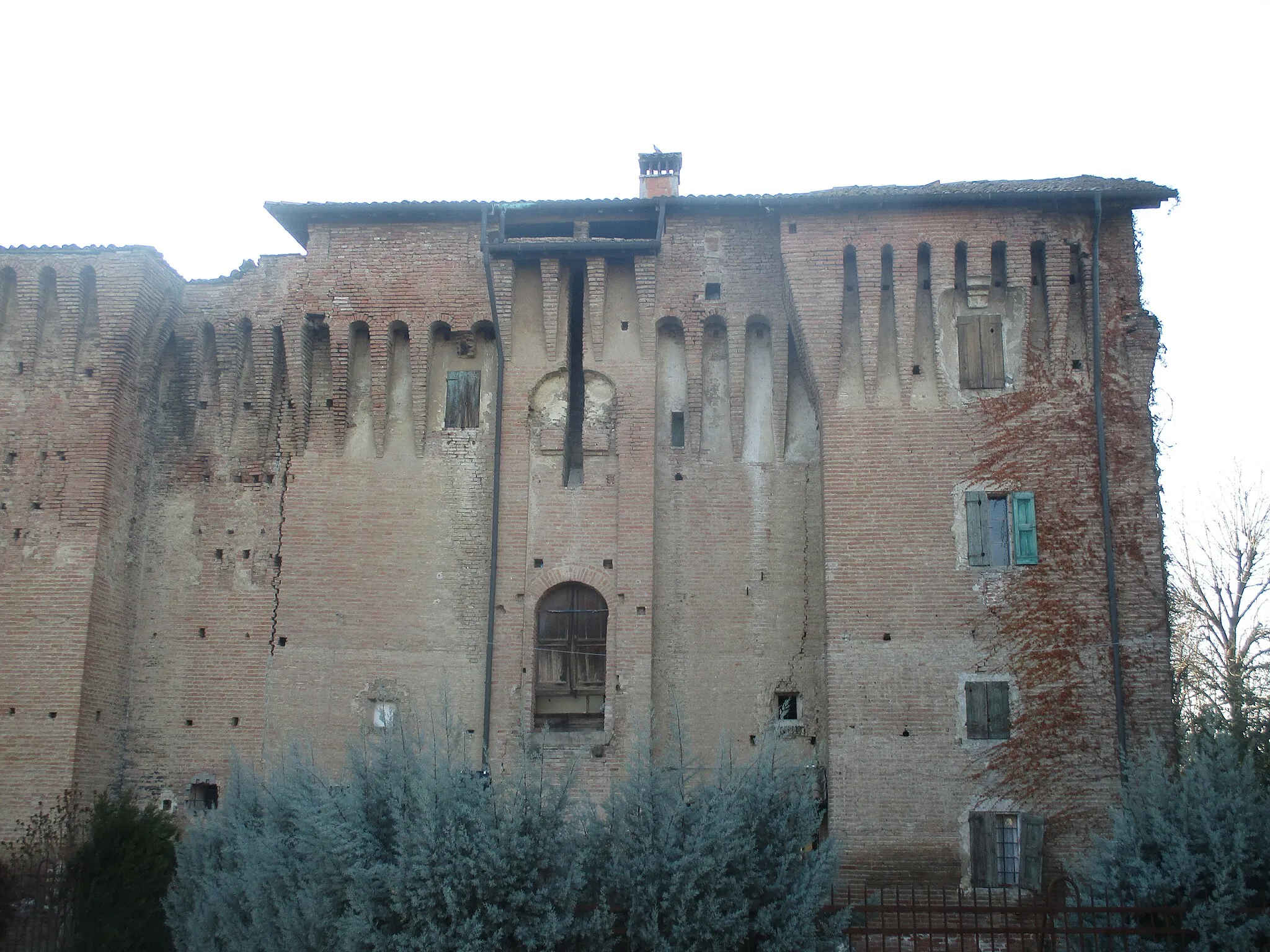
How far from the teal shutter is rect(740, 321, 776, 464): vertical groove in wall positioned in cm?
371

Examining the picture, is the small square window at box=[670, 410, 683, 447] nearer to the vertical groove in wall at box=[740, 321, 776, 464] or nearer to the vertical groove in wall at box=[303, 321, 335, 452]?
the vertical groove in wall at box=[740, 321, 776, 464]

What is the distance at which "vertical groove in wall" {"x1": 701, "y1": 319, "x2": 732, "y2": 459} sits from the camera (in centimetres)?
1880

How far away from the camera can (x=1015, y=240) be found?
1798 cm

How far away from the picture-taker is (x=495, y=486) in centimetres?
1839

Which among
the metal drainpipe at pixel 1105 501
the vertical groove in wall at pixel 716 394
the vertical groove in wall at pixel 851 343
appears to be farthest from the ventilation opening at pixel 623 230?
the metal drainpipe at pixel 1105 501

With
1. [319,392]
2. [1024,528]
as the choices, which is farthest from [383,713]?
[1024,528]

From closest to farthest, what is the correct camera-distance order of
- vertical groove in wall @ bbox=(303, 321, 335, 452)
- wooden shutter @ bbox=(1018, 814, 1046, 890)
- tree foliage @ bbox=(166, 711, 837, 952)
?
1. tree foliage @ bbox=(166, 711, 837, 952)
2. wooden shutter @ bbox=(1018, 814, 1046, 890)
3. vertical groove in wall @ bbox=(303, 321, 335, 452)

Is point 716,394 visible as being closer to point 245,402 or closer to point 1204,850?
point 245,402

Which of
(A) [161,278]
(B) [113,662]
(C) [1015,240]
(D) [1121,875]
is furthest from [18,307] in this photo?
(D) [1121,875]

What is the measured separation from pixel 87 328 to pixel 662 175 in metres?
9.91

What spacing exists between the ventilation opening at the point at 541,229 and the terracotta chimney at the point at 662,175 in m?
2.48

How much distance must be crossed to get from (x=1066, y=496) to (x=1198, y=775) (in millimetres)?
5255

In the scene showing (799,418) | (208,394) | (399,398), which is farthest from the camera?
(208,394)

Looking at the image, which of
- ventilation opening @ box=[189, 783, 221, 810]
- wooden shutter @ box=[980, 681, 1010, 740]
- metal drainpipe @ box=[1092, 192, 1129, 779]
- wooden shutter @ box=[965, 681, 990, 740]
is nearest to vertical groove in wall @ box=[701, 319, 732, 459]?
wooden shutter @ box=[965, 681, 990, 740]
